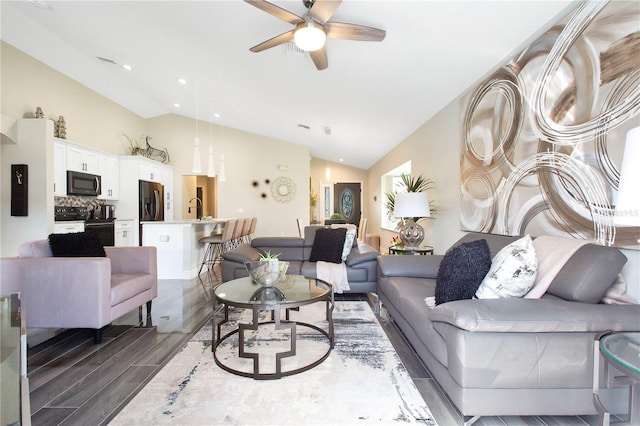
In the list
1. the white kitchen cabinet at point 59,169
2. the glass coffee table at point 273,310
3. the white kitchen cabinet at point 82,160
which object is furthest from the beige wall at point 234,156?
the glass coffee table at point 273,310

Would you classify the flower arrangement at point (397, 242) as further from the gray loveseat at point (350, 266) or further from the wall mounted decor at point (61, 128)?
the wall mounted decor at point (61, 128)

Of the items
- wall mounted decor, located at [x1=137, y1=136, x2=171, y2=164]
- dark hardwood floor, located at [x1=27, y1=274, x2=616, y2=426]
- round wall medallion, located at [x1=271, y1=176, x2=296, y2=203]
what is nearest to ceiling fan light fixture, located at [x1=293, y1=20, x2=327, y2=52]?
dark hardwood floor, located at [x1=27, y1=274, x2=616, y2=426]

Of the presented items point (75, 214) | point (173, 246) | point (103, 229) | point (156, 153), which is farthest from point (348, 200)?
point (75, 214)

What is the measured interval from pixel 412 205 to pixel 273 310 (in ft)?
6.90

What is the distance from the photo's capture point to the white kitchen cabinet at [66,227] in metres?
4.62

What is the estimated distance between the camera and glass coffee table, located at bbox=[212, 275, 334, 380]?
6.68ft

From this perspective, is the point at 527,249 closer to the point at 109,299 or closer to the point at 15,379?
the point at 15,379

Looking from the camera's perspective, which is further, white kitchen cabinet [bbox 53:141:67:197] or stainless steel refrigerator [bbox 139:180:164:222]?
stainless steel refrigerator [bbox 139:180:164:222]

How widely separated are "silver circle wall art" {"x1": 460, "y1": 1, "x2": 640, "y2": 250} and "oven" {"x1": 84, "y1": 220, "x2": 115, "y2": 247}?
5.81 m

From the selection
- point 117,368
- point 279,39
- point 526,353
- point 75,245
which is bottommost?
point 117,368

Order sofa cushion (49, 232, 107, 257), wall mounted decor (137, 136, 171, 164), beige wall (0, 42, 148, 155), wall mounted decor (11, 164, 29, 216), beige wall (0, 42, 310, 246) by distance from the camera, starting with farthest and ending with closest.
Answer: wall mounted decor (137, 136, 171, 164), beige wall (0, 42, 310, 246), beige wall (0, 42, 148, 155), wall mounted decor (11, 164, 29, 216), sofa cushion (49, 232, 107, 257)

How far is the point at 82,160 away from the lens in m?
5.30

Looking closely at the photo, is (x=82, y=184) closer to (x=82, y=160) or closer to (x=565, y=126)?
(x=82, y=160)

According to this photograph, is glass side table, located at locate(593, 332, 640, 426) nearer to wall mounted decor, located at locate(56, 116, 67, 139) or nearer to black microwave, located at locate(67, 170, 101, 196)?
black microwave, located at locate(67, 170, 101, 196)
